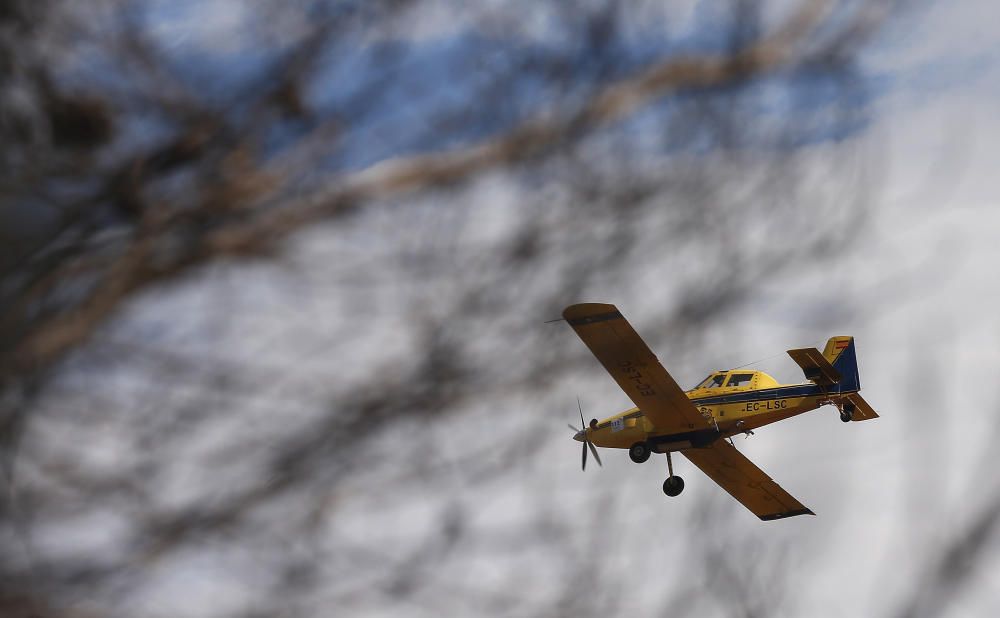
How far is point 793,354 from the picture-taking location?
96.3ft

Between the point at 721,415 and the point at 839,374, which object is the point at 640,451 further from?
the point at 839,374

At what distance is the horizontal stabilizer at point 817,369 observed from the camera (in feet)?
96.7

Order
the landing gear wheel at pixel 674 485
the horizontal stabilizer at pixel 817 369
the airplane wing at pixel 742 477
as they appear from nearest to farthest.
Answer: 1. the horizontal stabilizer at pixel 817 369
2. the landing gear wheel at pixel 674 485
3. the airplane wing at pixel 742 477

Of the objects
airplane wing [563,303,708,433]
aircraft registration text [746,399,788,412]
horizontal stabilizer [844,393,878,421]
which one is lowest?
horizontal stabilizer [844,393,878,421]

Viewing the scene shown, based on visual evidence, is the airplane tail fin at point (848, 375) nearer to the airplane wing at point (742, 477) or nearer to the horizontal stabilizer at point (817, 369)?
the horizontal stabilizer at point (817, 369)

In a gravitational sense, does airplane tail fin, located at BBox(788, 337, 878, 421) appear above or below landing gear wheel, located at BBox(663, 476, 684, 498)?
above

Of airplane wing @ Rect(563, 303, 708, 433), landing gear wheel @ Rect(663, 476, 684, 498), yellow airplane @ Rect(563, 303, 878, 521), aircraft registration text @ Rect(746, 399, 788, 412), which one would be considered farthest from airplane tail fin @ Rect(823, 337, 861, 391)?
landing gear wheel @ Rect(663, 476, 684, 498)

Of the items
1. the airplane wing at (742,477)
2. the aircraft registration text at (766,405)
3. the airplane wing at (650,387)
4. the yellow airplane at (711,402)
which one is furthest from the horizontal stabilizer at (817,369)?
the airplane wing at (742,477)

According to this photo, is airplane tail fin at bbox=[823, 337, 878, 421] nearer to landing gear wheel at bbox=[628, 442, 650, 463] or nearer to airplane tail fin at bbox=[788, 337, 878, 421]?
airplane tail fin at bbox=[788, 337, 878, 421]

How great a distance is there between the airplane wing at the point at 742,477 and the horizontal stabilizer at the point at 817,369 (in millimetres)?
6645

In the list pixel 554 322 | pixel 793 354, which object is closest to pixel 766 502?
pixel 793 354

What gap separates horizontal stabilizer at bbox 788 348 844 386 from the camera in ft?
96.7

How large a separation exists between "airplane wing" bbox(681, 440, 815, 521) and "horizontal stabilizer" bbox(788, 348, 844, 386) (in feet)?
21.8

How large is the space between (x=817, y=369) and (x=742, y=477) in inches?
342
